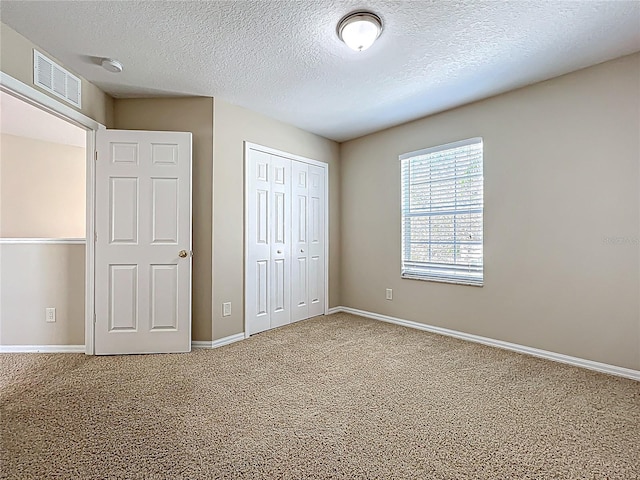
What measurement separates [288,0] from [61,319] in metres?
3.29

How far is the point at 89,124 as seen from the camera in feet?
9.43

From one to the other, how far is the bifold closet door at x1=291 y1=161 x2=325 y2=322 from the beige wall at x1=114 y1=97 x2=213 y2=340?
44.3 inches

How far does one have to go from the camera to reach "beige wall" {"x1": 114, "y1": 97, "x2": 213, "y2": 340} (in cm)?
325

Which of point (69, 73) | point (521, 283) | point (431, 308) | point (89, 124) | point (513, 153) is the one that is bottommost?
point (431, 308)

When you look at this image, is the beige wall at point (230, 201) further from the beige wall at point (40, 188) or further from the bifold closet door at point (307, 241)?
the beige wall at point (40, 188)

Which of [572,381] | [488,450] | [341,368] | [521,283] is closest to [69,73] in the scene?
[341,368]

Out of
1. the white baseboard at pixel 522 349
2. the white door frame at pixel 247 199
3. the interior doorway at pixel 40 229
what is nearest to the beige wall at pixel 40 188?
the interior doorway at pixel 40 229

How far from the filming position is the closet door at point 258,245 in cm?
359

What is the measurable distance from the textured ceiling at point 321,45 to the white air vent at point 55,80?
0.31 feet

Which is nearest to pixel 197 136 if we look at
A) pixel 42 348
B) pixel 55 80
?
pixel 55 80

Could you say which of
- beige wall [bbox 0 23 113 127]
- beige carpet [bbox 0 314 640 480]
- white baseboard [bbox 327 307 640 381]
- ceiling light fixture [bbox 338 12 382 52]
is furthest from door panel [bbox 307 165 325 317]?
beige wall [bbox 0 23 113 127]

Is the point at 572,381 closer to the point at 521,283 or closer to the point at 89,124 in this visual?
the point at 521,283

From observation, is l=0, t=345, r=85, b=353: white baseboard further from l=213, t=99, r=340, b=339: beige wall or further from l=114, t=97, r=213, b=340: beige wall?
l=213, t=99, r=340, b=339: beige wall

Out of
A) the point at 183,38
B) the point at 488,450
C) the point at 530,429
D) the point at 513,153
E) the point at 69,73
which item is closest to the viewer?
the point at 488,450
